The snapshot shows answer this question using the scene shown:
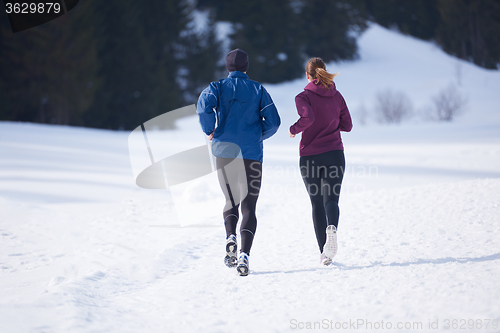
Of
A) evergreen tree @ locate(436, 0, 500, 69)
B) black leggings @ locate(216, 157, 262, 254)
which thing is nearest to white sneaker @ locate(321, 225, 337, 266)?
black leggings @ locate(216, 157, 262, 254)

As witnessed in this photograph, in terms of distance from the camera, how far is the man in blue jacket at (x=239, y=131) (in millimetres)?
3236

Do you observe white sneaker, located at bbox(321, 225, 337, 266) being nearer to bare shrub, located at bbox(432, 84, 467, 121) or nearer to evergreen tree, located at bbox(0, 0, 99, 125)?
bare shrub, located at bbox(432, 84, 467, 121)

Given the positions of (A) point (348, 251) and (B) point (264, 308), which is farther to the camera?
(A) point (348, 251)

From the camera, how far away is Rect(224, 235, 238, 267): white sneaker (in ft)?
10.7

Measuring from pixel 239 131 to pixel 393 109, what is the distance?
1794cm

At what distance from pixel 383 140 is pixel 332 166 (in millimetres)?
11541

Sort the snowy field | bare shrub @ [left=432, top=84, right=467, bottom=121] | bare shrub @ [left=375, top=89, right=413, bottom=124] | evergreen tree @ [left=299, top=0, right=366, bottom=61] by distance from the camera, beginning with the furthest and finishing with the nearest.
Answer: evergreen tree @ [left=299, top=0, right=366, bottom=61] < bare shrub @ [left=375, top=89, right=413, bottom=124] < bare shrub @ [left=432, top=84, right=467, bottom=121] < the snowy field

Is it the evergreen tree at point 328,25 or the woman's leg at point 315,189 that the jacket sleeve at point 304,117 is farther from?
the evergreen tree at point 328,25

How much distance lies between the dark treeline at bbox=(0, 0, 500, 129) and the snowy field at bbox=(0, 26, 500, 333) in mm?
13001

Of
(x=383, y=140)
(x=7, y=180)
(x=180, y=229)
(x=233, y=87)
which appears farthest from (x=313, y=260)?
(x=383, y=140)

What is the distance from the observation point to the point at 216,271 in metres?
3.40

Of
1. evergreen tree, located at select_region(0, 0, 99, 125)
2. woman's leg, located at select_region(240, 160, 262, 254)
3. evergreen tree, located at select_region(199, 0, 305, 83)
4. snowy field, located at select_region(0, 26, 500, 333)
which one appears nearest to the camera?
snowy field, located at select_region(0, 26, 500, 333)

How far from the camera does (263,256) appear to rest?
3.81 meters

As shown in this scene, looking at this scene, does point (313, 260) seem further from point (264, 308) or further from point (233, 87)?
point (233, 87)
